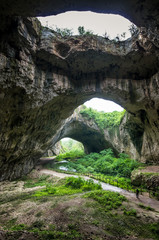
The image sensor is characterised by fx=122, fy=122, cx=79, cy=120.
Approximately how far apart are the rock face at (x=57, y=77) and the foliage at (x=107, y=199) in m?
7.26

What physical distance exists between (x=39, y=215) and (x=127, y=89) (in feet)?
35.5

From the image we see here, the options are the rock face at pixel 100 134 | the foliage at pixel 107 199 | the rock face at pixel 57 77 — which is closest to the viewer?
the foliage at pixel 107 199

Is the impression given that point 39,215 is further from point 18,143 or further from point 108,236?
point 18,143

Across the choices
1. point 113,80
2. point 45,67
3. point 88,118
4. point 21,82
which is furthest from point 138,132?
point 21,82

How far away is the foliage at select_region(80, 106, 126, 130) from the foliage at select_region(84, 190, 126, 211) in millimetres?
15434

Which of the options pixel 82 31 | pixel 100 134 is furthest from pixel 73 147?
pixel 82 31

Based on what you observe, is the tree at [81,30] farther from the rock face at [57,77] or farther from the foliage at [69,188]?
the foliage at [69,188]

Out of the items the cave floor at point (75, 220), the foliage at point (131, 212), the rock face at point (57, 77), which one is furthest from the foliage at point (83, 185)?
the rock face at point (57, 77)

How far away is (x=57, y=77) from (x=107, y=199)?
9.40m

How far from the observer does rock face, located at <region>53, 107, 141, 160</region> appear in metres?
18.2

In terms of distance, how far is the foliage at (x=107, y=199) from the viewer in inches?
252

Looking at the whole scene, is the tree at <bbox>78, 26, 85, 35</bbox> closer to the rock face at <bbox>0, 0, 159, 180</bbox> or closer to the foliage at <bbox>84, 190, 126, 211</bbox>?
the rock face at <bbox>0, 0, 159, 180</bbox>

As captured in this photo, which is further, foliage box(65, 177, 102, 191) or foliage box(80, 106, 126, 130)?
foliage box(80, 106, 126, 130)

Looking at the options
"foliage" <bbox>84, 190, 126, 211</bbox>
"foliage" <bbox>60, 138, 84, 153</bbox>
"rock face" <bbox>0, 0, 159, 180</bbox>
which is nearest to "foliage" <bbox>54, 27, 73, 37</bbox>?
"rock face" <bbox>0, 0, 159, 180</bbox>
